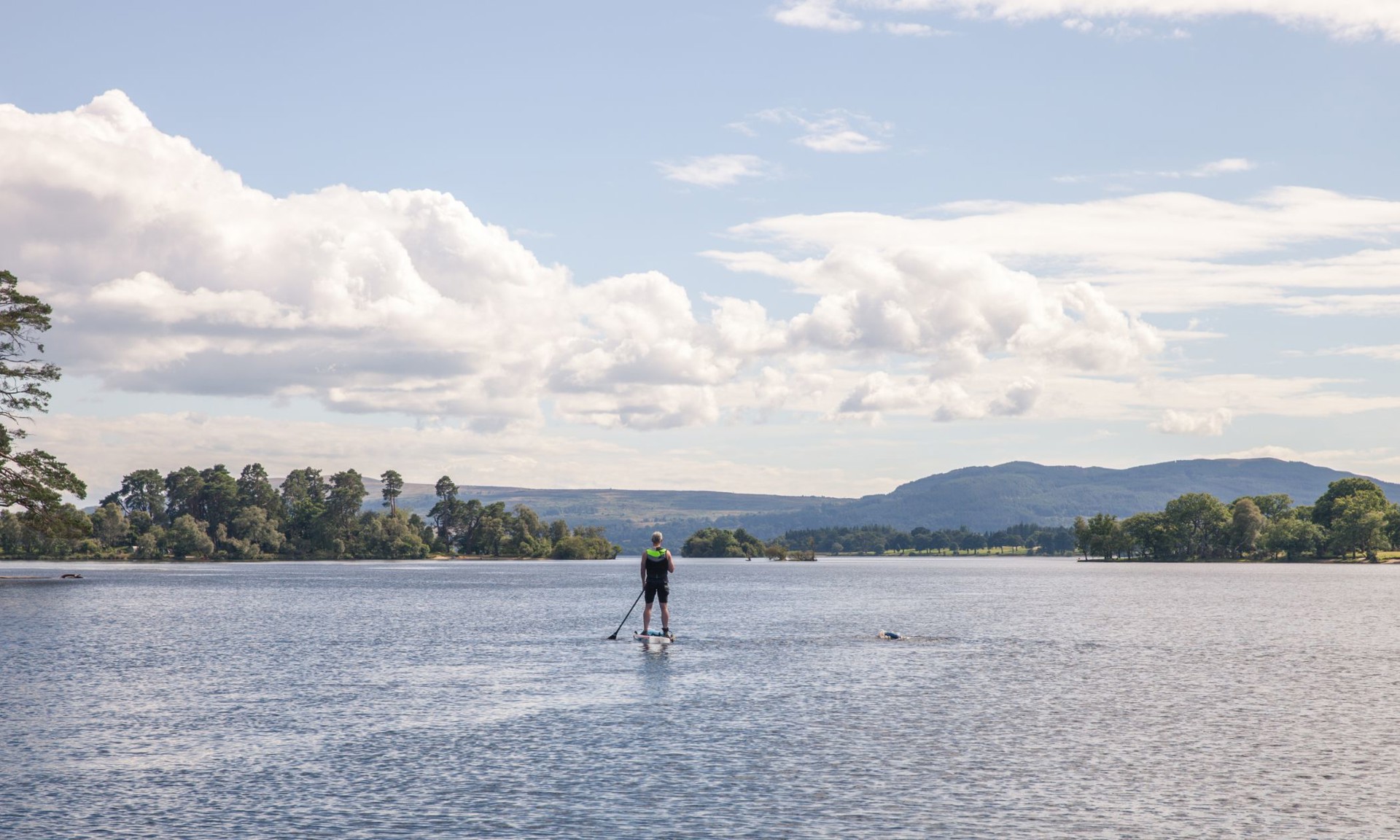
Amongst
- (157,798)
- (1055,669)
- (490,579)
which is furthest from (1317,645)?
(490,579)

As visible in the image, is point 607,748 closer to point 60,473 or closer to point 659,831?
point 659,831

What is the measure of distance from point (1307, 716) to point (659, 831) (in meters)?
21.3

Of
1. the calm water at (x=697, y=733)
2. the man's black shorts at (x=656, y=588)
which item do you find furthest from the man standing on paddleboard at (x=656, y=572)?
the calm water at (x=697, y=733)

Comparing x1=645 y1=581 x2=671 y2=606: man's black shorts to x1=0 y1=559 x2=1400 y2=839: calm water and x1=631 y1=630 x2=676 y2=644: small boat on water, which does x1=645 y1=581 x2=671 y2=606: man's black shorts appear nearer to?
x1=631 y1=630 x2=676 y2=644: small boat on water

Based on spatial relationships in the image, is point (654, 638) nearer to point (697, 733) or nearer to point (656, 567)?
point (656, 567)

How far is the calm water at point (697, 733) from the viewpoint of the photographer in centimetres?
2059

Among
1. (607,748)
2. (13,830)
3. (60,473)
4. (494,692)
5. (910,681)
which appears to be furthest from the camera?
(60,473)

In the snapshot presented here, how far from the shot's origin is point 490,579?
175625 millimetres

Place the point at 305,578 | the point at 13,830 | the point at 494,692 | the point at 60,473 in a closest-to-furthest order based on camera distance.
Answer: the point at 13,830 < the point at 494,692 < the point at 60,473 < the point at 305,578

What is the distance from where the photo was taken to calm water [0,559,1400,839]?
20.6m

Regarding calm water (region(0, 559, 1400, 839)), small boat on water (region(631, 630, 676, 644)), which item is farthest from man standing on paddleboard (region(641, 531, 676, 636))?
calm water (region(0, 559, 1400, 839))

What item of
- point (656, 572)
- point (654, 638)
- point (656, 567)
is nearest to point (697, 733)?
point (656, 567)

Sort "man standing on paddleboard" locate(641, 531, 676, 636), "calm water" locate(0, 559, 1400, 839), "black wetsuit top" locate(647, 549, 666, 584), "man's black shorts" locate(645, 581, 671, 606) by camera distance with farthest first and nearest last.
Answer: "man's black shorts" locate(645, 581, 671, 606)
"black wetsuit top" locate(647, 549, 666, 584)
"man standing on paddleboard" locate(641, 531, 676, 636)
"calm water" locate(0, 559, 1400, 839)

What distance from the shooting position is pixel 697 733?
96.3 ft
